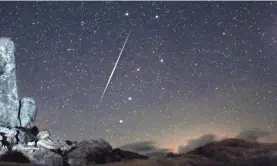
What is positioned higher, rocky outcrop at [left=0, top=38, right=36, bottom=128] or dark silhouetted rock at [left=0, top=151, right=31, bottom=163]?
rocky outcrop at [left=0, top=38, right=36, bottom=128]

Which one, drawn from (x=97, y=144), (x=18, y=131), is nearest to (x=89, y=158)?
(x=97, y=144)

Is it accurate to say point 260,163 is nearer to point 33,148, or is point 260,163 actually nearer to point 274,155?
point 274,155

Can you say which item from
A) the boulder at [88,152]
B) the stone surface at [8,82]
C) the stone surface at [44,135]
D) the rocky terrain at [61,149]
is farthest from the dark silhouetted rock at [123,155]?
the stone surface at [8,82]

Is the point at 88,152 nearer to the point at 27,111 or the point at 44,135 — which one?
the point at 44,135

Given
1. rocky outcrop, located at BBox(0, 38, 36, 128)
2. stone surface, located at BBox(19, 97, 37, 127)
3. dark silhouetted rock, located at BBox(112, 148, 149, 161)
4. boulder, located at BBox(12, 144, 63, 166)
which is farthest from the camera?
stone surface, located at BBox(19, 97, 37, 127)

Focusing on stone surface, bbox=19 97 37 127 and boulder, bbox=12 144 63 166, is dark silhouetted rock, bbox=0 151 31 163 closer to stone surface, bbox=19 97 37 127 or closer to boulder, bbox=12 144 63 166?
boulder, bbox=12 144 63 166

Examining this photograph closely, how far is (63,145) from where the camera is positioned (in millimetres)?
67188

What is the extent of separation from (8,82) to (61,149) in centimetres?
2761

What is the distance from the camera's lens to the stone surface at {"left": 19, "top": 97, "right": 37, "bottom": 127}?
80688 mm

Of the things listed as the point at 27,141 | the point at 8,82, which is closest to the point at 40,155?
the point at 27,141

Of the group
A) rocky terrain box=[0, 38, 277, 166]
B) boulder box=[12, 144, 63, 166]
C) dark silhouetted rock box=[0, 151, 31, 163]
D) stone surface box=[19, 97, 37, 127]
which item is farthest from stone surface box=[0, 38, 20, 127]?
dark silhouetted rock box=[0, 151, 31, 163]

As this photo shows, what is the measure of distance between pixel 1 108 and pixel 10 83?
7.47m

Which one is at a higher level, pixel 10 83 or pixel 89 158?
pixel 10 83

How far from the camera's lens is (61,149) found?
6544 centimetres
